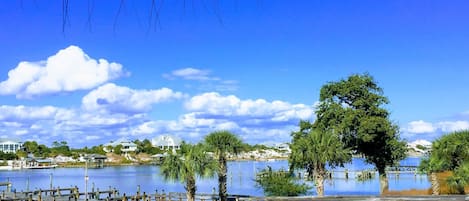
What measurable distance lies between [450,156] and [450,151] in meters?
0.34

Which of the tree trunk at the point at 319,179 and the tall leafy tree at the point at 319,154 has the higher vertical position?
the tall leafy tree at the point at 319,154

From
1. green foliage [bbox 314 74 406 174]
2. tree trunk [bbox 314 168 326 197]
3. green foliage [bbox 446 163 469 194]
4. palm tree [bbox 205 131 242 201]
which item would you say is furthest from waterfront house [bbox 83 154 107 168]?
green foliage [bbox 446 163 469 194]

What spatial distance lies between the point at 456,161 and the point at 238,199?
12.8 meters

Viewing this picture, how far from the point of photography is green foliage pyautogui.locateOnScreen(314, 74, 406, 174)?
3938 centimetres

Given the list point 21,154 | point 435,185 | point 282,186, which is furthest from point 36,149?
point 435,185

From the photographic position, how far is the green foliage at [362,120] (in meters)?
39.4

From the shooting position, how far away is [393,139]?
4053cm

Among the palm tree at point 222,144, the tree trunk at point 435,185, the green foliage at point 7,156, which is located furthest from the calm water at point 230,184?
the green foliage at point 7,156

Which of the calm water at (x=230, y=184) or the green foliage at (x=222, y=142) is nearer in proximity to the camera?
the green foliage at (x=222, y=142)

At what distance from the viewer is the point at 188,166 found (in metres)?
28.7

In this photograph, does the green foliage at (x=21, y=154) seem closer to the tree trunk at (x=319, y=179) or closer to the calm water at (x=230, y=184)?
the calm water at (x=230, y=184)

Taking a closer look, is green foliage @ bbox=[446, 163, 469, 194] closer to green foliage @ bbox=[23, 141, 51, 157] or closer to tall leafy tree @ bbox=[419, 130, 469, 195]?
tall leafy tree @ bbox=[419, 130, 469, 195]

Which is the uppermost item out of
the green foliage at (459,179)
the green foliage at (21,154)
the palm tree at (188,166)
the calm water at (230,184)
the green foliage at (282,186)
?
the green foliage at (21,154)

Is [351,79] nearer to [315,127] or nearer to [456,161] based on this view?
[315,127]
